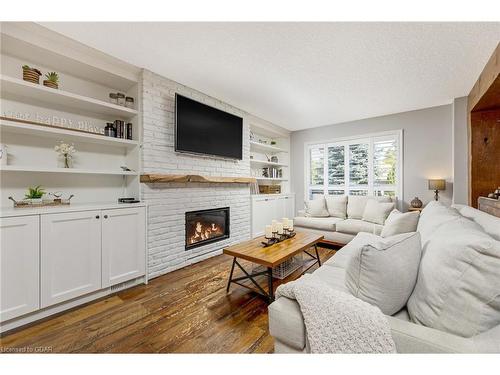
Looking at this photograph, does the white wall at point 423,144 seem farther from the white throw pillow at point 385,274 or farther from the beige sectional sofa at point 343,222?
the white throw pillow at point 385,274

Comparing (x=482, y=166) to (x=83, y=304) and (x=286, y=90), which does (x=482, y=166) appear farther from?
(x=83, y=304)

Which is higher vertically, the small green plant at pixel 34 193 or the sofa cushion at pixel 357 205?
the small green plant at pixel 34 193

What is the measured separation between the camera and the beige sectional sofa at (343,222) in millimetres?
3432

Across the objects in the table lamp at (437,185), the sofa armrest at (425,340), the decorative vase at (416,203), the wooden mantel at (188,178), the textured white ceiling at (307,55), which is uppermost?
the textured white ceiling at (307,55)

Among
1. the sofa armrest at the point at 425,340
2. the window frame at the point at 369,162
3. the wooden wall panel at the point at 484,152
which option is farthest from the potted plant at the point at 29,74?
the wooden wall panel at the point at 484,152

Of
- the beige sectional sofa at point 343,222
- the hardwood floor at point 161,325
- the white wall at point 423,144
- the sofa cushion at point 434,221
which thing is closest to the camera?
the sofa cushion at point 434,221

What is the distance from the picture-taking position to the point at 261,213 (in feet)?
14.0

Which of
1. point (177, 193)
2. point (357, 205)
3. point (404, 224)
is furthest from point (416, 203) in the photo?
point (177, 193)

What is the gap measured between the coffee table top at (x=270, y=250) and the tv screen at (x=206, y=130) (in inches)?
59.7

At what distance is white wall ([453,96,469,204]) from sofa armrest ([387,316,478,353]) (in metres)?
3.60

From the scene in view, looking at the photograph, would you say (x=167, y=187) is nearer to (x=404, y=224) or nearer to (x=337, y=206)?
(x=404, y=224)

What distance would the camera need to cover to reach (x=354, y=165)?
4551 millimetres

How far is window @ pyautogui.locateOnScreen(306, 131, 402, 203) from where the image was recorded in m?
4.14
